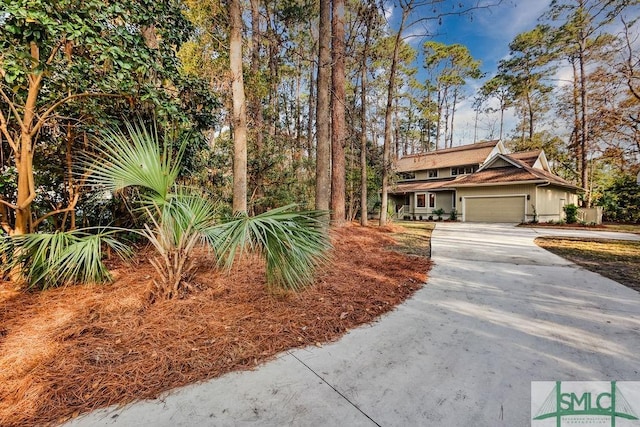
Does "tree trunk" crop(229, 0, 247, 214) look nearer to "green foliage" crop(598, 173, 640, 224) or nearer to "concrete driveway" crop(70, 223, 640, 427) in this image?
"concrete driveway" crop(70, 223, 640, 427)

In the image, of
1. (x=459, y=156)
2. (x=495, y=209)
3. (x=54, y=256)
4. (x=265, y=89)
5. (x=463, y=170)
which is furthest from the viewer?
(x=459, y=156)

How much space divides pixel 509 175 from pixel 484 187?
1.47 m

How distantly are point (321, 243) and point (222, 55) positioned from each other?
7166mm

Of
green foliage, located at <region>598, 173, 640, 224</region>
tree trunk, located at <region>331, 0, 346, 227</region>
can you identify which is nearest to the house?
green foliage, located at <region>598, 173, 640, 224</region>

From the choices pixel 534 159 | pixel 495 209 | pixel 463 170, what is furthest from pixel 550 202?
pixel 463 170

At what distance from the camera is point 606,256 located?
634cm

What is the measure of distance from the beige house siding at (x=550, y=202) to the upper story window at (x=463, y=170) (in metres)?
5.21

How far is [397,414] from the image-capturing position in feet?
5.50

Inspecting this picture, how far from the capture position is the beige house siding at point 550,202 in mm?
15784

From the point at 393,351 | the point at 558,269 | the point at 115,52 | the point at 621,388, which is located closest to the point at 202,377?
the point at 393,351

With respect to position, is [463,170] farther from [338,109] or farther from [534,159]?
[338,109]

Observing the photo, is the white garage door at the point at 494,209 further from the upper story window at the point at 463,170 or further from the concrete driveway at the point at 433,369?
the concrete driveway at the point at 433,369

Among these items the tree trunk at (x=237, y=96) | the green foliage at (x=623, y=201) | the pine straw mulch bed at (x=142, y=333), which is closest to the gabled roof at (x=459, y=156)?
the green foliage at (x=623, y=201)

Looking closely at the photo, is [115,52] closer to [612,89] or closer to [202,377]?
[202,377]
